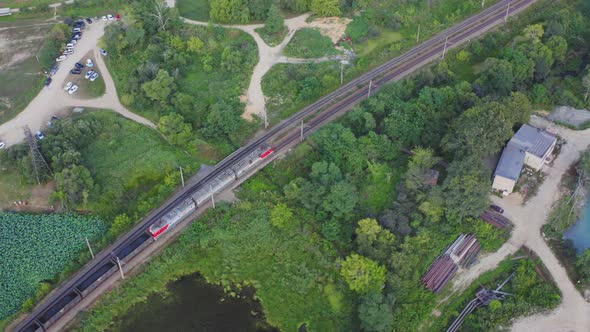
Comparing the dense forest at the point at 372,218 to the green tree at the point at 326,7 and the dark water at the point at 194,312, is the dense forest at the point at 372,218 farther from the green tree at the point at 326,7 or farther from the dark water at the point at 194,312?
the green tree at the point at 326,7

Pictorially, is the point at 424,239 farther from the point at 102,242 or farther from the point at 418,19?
the point at 418,19

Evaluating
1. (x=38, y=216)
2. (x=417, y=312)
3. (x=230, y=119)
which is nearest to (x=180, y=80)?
(x=230, y=119)

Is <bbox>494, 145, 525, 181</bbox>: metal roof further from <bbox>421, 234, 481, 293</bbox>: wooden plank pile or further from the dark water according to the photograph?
the dark water

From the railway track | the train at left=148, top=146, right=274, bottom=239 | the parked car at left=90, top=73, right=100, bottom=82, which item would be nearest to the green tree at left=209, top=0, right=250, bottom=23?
the parked car at left=90, top=73, right=100, bottom=82

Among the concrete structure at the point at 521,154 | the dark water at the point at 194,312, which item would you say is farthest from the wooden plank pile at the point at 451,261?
the dark water at the point at 194,312

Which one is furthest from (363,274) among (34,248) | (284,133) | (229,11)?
(229,11)

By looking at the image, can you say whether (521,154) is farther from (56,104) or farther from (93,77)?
(56,104)
